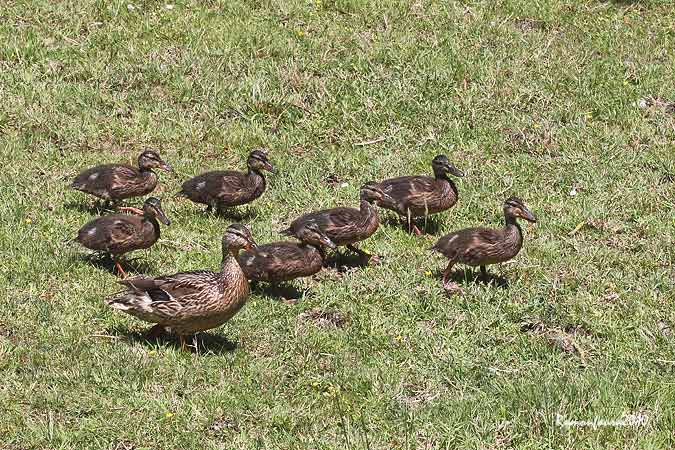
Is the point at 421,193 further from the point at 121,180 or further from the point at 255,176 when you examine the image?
the point at 121,180

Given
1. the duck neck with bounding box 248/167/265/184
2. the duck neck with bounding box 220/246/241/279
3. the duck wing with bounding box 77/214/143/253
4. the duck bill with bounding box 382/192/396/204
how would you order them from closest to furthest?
the duck neck with bounding box 220/246/241/279
the duck wing with bounding box 77/214/143/253
the duck bill with bounding box 382/192/396/204
the duck neck with bounding box 248/167/265/184

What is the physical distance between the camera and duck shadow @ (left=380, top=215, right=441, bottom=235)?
11.6m

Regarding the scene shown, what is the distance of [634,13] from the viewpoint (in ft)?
53.4

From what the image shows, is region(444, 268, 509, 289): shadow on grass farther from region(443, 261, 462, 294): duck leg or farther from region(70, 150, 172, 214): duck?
region(70, 150, 172, 214): duck

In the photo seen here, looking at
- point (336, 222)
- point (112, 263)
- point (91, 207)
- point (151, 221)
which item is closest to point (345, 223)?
point (336, 222)

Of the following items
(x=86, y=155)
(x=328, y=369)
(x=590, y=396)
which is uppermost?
(x=590, y=396)

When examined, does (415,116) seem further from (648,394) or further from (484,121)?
(648,394)

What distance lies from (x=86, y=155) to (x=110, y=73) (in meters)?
1.78

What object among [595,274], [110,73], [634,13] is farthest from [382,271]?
[634,13]

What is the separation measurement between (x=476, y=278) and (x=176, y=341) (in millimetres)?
3075

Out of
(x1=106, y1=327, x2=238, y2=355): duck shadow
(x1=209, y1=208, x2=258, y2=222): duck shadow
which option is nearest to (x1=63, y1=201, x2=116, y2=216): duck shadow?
(x1=209, y1=208, x2=258, y2=222): duck shadow

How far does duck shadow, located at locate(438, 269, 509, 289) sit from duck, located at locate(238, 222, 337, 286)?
122 cm

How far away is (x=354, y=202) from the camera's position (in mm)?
12055

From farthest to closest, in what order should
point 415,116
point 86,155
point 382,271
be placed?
point 415,116 → point 86,155 → point 382,271
